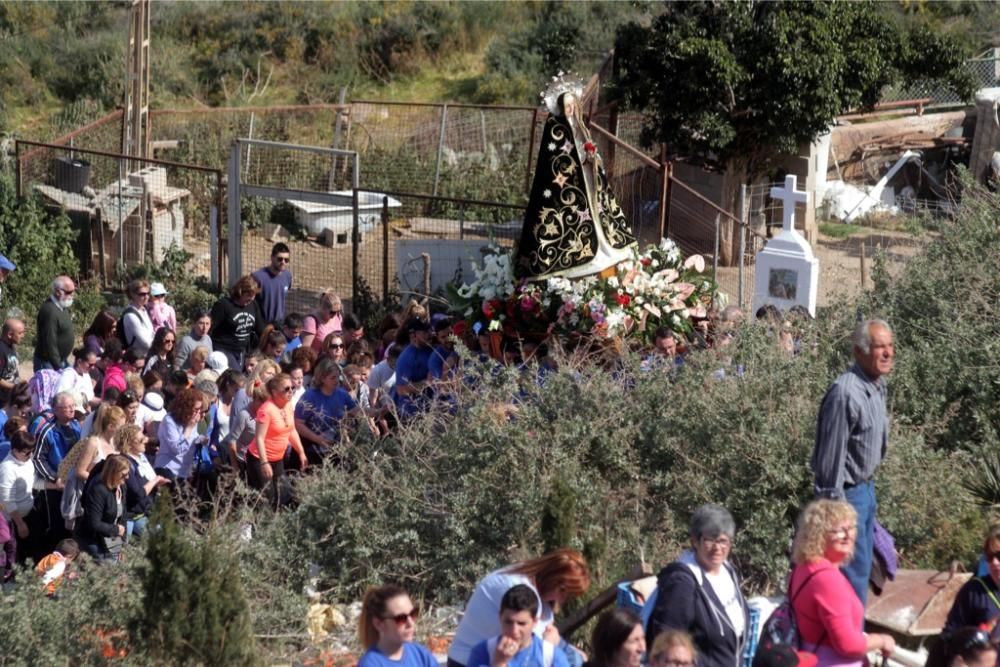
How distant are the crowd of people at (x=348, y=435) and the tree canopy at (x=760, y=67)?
18.5 feet

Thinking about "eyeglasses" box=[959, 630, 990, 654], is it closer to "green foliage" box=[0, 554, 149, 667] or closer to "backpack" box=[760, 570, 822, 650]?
"backpack" box=[760, 570, 822, 650]

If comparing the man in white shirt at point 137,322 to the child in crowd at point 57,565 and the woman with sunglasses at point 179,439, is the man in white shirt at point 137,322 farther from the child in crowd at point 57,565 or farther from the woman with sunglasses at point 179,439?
the child in crowd at point 57,565

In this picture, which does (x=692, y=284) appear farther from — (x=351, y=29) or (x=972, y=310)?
(x=351, y=29)

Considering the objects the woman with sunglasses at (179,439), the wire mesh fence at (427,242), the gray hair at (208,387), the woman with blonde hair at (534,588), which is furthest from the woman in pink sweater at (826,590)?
the wire mesh fence at (427,242)

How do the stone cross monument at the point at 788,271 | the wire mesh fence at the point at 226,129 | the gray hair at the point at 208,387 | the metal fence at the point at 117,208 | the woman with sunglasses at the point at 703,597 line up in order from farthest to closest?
the wire mesh fence at the point at 226,129, the metal fence at the point at 117,208, the stone cross monument at the point at 788,271, the gray hair at the point at 208,387, the woman with sunglasses at the point at 703,597

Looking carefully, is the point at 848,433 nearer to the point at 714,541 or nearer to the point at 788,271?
the point at 714,541

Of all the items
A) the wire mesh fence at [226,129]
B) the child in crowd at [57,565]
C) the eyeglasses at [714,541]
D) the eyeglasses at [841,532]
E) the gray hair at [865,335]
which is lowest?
the child in crowd at [57,565]

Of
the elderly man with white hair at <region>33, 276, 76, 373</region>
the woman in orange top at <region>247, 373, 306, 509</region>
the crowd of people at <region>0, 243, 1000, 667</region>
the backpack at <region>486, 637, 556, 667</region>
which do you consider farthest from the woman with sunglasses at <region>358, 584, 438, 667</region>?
the elderly man with white hair at <region>33, 276, 76, 373</region>

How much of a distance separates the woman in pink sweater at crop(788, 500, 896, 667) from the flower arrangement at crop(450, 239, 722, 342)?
414 cm

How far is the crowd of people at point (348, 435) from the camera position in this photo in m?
5.13

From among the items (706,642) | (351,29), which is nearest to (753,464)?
(706,642)

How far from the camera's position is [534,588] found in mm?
5223

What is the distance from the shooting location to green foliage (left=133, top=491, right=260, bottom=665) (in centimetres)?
627

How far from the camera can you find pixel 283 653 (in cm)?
Result: 690
